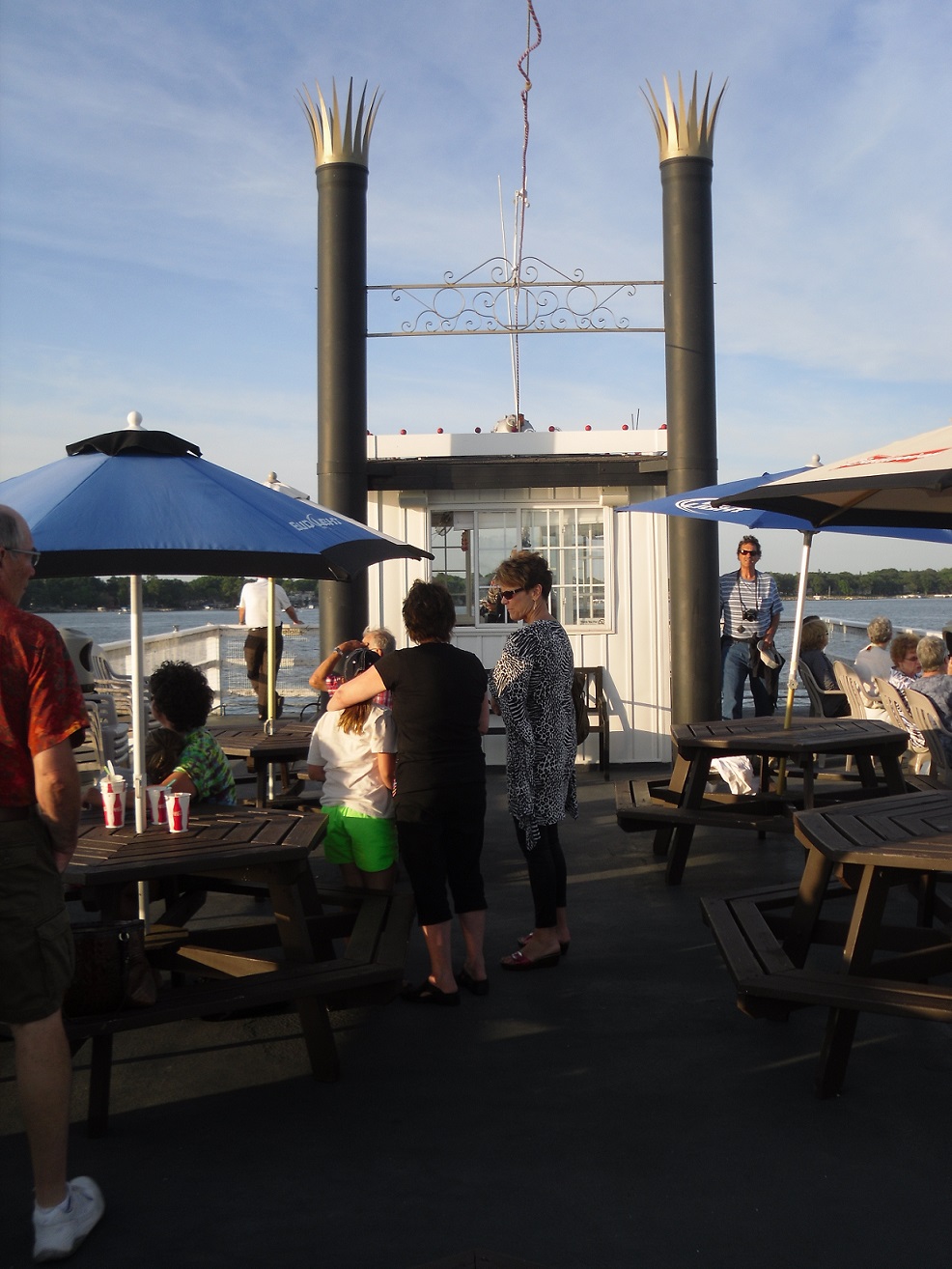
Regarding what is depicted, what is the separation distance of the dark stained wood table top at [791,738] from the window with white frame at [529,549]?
355cm

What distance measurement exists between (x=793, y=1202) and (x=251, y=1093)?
180cm

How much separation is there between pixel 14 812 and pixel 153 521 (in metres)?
1.44

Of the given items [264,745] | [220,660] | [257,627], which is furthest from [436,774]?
[220,660]

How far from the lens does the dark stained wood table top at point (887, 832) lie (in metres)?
3.66

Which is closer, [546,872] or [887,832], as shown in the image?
[887,832]

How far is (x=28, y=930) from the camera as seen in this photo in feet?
9.21

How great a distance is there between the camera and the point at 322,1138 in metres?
3.43

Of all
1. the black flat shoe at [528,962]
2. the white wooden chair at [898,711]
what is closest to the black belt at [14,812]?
the black flat shoe at [528,962]

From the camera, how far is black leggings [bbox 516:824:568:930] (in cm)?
491

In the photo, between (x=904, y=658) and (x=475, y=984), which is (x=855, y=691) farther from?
(x=475, y=984)

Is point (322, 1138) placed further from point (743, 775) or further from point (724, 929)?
point (743, 775)

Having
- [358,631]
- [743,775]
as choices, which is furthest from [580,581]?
[743,775]

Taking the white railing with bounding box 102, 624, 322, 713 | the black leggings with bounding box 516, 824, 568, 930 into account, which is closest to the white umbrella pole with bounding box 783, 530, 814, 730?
the black leggings with bounding box 516, 824, 568, 930

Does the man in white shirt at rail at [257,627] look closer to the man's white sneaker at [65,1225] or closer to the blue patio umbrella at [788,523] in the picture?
the blue patio umbrella at [788,523]
